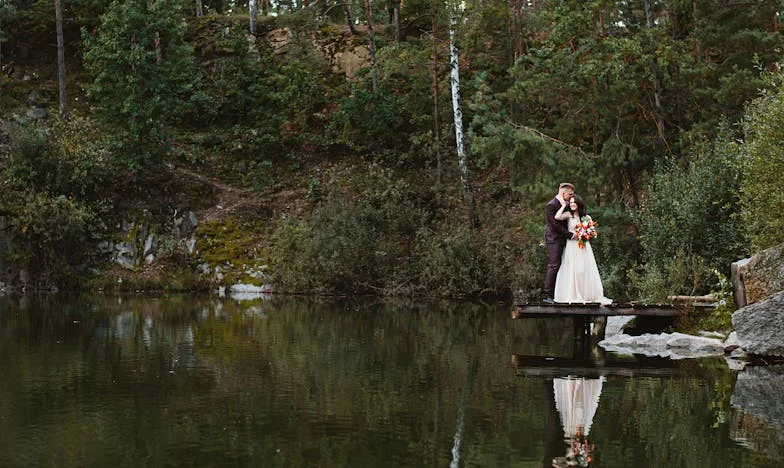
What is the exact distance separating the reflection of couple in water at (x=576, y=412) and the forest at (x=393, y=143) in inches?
301

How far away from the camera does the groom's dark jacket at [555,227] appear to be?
63.8ft

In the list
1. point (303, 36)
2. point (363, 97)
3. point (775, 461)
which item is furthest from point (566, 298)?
point (303, 36)

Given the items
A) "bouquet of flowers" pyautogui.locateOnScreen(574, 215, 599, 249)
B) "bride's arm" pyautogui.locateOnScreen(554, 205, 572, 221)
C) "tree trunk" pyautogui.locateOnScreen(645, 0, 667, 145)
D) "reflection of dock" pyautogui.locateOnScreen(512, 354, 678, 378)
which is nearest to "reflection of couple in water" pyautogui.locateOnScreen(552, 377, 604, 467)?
"reflection of dock" pyautogui.locateOnScreen(512, 354, 678, 378)

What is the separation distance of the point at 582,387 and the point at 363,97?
28562 mm

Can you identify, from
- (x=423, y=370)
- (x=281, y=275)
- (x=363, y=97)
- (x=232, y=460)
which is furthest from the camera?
(x=363, y=97)

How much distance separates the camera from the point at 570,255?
1939cm

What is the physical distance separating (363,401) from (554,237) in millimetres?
8290

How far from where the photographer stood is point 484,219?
116 feet

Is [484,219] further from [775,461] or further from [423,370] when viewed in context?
[775,461]

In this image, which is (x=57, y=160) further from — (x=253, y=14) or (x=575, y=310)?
(x=575, y=310)

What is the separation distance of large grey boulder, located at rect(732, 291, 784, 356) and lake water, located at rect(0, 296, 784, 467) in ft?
2.71

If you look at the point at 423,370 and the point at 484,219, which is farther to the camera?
the point at 484,219

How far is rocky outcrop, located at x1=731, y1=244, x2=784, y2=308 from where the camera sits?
55.4ft

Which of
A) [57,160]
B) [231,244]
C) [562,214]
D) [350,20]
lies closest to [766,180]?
[562,214]
